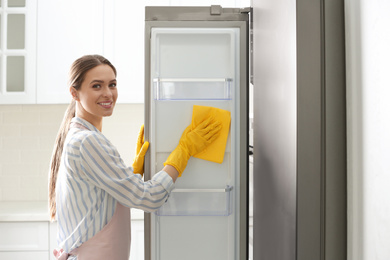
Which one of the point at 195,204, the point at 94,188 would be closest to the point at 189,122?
the point at 195,204

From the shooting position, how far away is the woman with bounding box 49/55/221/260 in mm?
1314

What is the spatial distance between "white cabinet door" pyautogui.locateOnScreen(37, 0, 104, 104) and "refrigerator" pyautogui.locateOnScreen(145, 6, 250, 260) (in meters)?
1.28

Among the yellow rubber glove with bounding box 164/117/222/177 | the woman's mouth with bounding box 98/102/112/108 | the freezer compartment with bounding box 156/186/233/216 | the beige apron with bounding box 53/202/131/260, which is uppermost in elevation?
the woman's mouth with bounding box 98/102/112/108

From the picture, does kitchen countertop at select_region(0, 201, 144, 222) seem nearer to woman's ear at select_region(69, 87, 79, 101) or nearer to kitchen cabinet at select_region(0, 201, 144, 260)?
kitchen cabinet at select_region(0, 201, 144, 260)

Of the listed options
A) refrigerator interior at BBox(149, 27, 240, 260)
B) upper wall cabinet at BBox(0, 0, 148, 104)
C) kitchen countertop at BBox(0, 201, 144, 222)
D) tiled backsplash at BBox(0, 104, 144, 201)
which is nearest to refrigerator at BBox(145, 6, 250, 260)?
refrigerator interior at BBox(149, 27, 240, 260)

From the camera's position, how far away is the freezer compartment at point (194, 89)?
138 cm

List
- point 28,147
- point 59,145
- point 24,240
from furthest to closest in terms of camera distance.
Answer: point 28,147, point 24,240, point 59,145

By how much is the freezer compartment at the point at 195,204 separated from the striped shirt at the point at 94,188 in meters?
0.06

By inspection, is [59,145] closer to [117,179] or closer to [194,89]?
[117,179]

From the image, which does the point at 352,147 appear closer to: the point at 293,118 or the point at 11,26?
the point at 293,118

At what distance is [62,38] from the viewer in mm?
2549

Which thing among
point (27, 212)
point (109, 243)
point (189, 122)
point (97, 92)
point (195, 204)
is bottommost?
point (27, 212)

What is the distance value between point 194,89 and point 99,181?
0.44 metres

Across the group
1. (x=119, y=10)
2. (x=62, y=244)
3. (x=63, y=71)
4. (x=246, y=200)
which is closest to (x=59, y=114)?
(x=63, y=71)
